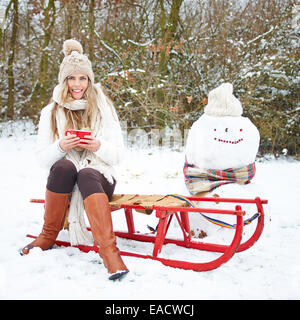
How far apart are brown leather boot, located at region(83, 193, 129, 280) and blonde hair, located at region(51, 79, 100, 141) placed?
0.61 m

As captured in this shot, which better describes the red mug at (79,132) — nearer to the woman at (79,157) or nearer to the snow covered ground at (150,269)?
the woman at (79,157)

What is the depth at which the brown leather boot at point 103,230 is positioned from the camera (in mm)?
1821

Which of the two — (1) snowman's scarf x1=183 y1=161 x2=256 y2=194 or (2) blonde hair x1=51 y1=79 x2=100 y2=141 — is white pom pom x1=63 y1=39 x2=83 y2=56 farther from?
(1) snowman's scarf x1=183 y1=161 x2=256 y2=194

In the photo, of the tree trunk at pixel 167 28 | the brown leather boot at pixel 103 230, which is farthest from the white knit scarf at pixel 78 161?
the tree trunk at pixel 167 28

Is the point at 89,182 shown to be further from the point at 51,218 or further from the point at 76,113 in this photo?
the point at 76,113

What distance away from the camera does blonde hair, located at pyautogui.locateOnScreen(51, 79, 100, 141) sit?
7.48ft

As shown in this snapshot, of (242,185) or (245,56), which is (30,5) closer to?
(245,56)

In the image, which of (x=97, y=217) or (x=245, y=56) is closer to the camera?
(x=97, y=217)

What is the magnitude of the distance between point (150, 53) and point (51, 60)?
248 centimetres

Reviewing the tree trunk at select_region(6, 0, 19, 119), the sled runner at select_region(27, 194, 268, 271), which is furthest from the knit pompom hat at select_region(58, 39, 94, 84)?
the tree trunk at select_region(6, 0, 19, 119)

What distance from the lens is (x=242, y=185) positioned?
8.45ft

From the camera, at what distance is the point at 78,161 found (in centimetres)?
224

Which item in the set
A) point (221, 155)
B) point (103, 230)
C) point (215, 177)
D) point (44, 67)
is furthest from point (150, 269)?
point (44, 67)
